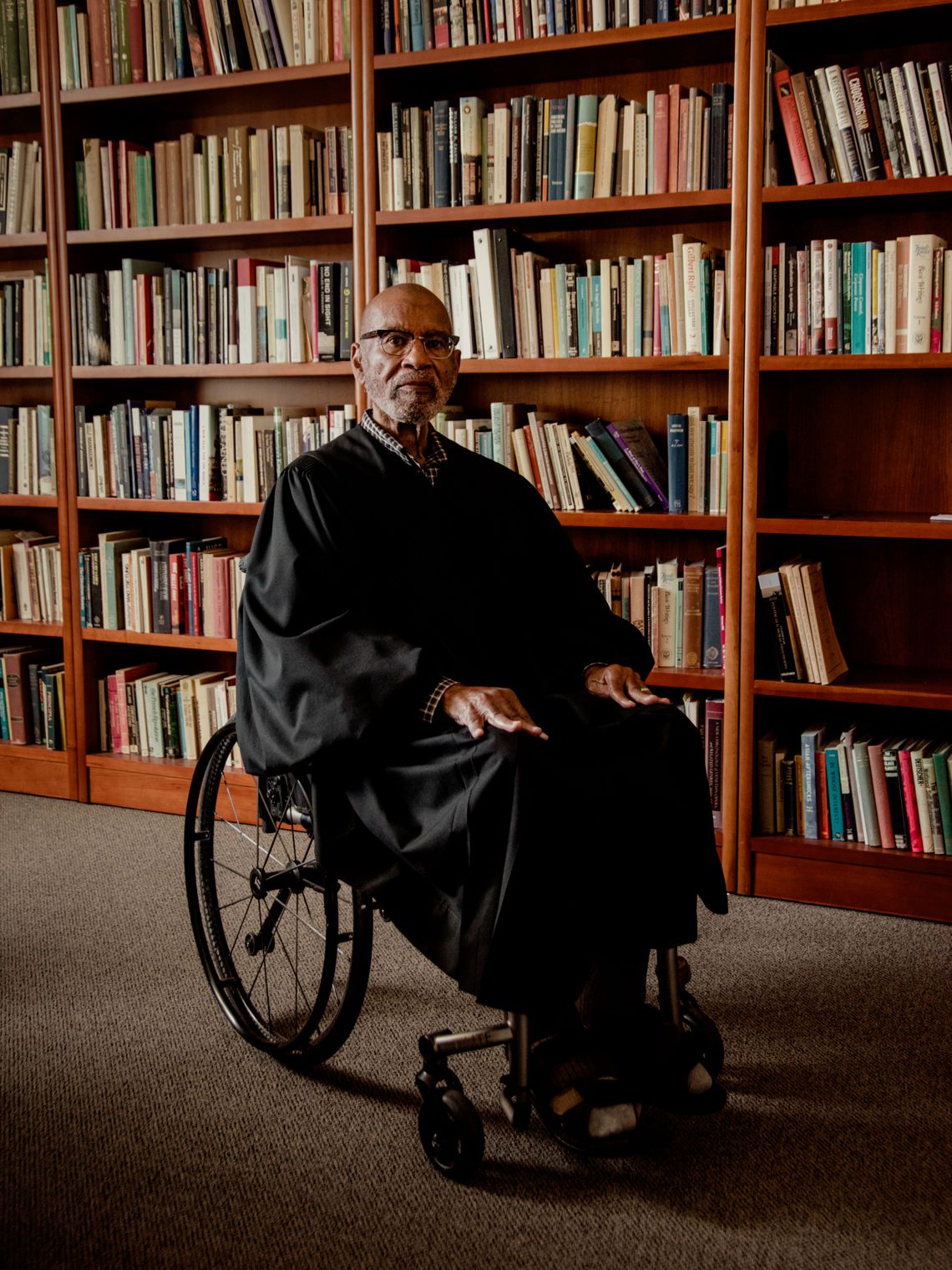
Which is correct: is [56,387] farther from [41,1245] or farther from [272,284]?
[41,1245]

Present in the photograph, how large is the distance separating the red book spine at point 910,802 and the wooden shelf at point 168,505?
1812 mm

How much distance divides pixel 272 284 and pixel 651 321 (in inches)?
42.7

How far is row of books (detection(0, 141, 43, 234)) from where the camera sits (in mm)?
3740

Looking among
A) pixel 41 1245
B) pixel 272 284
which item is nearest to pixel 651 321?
pixel 272 284

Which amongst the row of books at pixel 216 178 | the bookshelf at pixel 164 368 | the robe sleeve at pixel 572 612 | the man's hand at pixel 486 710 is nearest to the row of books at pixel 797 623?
the robe sleeve at pixel 572 612

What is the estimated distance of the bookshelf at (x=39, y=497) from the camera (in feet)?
11.8

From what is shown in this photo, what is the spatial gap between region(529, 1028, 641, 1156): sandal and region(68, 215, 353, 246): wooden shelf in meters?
2.28

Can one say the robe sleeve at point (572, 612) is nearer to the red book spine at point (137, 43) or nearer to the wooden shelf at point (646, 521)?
the wooden shelf at point (646, 521)

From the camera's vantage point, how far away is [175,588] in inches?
145

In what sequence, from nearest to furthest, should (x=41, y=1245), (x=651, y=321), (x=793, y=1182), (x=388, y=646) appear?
(x=41, y=1245) → (x=793, y=1182) → (x=388, y=646) → (x=651, y=321)

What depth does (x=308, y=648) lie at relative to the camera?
2.01 meters

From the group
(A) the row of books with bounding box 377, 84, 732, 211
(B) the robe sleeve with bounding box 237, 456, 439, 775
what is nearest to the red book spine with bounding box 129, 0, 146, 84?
(A) the row of books with bounding box 377, 84, 732, 211

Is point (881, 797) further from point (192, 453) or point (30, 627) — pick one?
point (30, 627)

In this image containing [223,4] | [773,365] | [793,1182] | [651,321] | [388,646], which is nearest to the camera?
[793,1182]
